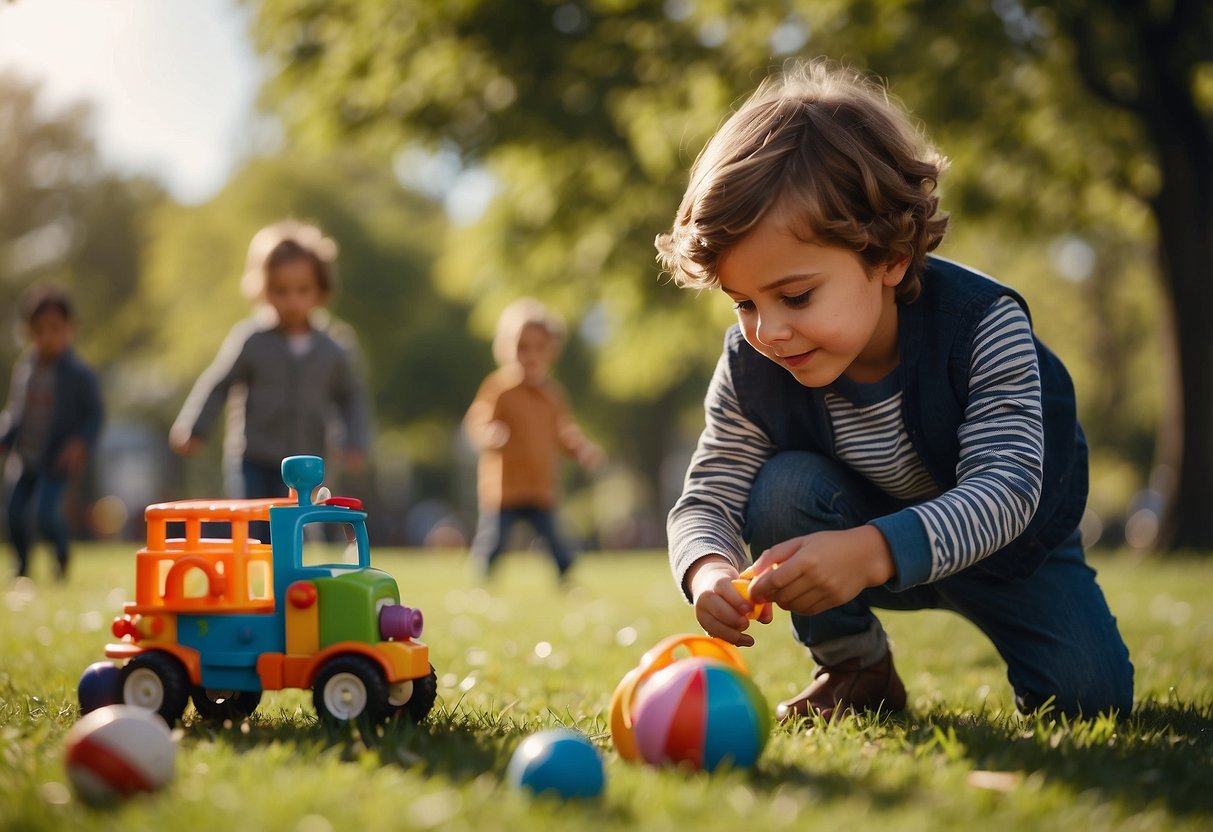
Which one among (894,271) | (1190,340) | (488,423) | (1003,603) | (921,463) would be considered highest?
(1190,340)

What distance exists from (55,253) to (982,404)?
31560 millimetres

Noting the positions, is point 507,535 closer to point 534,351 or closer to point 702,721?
point 534,351

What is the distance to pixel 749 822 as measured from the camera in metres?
1.92

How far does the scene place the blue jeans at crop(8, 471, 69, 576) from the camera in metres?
8.34

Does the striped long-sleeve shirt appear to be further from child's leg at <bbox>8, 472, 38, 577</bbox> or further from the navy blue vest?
child's leg at <bbox>8, 472, 38, 577</bbox>

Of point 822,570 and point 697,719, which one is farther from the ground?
point 822,570

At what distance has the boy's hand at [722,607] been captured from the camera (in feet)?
8.46

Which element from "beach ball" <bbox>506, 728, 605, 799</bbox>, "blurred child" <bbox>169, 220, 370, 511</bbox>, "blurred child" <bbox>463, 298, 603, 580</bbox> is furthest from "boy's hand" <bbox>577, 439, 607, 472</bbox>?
"beach ball" <bbox>506, 728, 605, 799</bbox>

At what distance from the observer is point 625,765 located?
239 cm

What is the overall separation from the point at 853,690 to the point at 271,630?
5.22 ft

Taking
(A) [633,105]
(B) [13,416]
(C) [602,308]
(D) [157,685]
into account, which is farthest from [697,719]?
(C) [602,308]

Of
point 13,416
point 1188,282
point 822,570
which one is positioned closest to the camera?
point 822,570

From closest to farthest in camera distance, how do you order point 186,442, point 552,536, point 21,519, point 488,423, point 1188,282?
point 186,442, point 21,519, point 552,536, point 488,423, point 1188,282

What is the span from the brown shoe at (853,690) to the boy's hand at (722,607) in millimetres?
673
